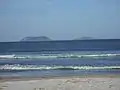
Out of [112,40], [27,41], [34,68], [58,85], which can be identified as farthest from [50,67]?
[27,41]

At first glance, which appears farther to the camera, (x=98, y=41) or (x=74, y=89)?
(x=98, y=41)

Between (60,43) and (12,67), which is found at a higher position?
(60,43)

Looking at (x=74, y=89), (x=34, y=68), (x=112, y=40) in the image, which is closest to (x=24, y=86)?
(x=74, y=89)

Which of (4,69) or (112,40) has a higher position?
(112,40)

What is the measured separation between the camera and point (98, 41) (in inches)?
1794

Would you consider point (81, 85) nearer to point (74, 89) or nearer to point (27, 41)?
point (74, 89)

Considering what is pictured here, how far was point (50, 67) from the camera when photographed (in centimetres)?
1773

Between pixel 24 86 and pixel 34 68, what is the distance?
6715 mm

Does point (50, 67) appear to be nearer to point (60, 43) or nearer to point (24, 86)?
point (24, 86)

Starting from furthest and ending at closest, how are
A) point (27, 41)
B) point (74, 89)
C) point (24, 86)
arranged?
point (27, 41)
point (24, 86)
point (74, 89)

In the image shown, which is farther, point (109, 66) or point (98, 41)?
point (98, 41)

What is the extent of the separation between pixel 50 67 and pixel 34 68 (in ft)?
2.91

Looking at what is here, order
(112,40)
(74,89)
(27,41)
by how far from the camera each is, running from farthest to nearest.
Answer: (27,41)
(112,40)
(74,89)

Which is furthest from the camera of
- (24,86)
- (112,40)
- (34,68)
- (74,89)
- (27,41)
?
(27,41)
